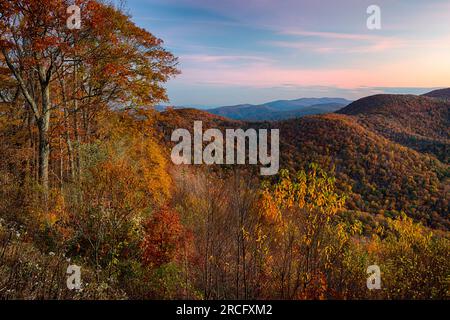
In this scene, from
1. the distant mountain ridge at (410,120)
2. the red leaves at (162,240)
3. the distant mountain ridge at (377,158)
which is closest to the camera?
the red leaves at (162,240)

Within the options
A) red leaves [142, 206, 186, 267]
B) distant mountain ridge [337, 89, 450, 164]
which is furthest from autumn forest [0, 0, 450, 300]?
distant mountain ridge [337, 89, 450, 164]

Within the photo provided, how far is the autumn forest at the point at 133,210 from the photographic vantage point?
571cm

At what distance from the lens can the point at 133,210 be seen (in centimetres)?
1034

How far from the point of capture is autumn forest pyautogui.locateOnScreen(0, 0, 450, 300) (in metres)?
5.71

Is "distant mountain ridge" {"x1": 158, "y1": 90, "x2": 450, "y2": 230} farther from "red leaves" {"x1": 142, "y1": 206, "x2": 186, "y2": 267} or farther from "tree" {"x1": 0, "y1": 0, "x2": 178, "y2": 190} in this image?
"red leaves" {"x1": 142, "y1": 206, "x2": 186, "y2": 267}

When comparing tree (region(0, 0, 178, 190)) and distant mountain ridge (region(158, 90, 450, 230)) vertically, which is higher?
tree (region(0, 0, 178, 190))

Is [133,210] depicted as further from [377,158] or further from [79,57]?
[377,158]

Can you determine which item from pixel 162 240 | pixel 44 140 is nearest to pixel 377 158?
pixel 162 240

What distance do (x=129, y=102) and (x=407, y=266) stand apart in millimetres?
13244

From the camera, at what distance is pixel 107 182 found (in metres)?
9.34

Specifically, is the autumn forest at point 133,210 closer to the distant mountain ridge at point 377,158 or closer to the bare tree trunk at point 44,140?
the bare tree trunk at point 44,140

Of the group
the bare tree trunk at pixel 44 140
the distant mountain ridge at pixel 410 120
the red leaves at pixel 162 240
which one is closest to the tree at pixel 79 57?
the bare tree trunk at pixel 44 140

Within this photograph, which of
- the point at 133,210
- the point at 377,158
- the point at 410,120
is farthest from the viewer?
the point at 410,120
